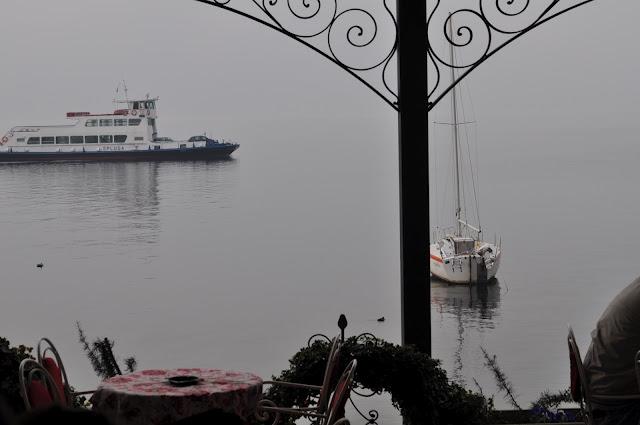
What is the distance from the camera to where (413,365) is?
13.5 ft

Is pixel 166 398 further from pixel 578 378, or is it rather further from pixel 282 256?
pixel 282 256

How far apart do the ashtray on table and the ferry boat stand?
12753mm

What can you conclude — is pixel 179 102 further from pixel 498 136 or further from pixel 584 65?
pixel 584 65

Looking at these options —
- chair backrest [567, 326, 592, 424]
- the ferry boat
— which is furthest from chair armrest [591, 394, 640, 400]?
the ferry boat

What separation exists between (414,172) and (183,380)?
54.8 inches

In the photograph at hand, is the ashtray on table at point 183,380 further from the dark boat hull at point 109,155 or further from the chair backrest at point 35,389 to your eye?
the dark boat hull at point 109,155

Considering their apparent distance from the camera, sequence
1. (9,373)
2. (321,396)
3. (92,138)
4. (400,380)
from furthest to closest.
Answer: (92,138) < (400,380) < (9,373) < (321,396)

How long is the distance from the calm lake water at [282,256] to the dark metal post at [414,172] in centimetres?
1613

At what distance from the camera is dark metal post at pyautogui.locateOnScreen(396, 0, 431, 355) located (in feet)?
13.5

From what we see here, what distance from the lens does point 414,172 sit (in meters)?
4.20

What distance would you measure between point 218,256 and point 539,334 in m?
8.15

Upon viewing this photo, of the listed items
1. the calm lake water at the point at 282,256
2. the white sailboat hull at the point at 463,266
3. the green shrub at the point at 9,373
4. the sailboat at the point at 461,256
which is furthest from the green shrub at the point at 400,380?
the calm lake water at the point at 282,256

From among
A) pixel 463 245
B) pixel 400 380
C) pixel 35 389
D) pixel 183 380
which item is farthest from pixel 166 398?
pixel 463 245

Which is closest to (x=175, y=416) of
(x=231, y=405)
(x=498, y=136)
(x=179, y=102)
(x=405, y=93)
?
(x=231, y=405)
